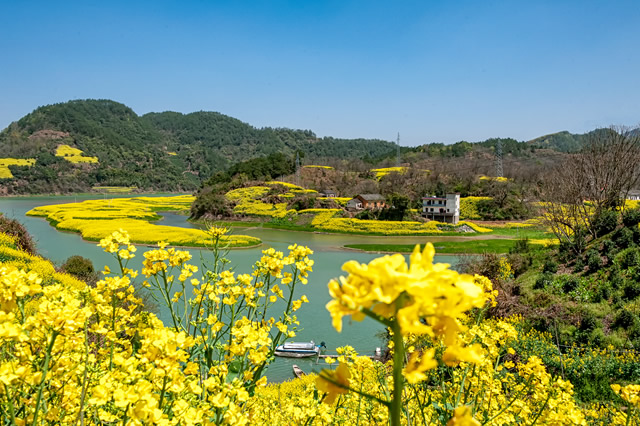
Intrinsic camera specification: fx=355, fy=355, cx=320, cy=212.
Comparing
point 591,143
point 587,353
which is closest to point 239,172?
point 591,143

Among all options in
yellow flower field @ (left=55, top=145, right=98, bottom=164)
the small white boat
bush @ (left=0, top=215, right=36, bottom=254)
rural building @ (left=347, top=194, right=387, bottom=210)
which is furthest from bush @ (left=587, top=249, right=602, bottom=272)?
yellow flower field @ (left=55, top=145, right=98, bottom=164)

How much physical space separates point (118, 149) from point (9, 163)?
3747cm

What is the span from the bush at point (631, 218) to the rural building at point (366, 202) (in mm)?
32640

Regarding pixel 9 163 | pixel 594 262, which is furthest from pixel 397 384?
pixel 9 163

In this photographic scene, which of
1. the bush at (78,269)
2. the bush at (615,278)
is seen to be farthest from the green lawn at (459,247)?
the bush at (78,269)

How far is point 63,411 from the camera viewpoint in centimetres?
184

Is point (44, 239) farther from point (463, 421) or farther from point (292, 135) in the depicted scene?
point (292, 135)

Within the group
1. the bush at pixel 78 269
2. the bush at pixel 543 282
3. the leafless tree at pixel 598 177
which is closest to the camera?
the bush at pixel 78 269

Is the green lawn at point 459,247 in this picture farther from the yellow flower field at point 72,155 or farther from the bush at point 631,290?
the yellow flower field at point 72,155

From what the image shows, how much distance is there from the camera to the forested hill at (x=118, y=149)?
104 meters

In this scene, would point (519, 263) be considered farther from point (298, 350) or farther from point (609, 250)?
point (298, 350)

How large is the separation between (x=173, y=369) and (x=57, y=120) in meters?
181

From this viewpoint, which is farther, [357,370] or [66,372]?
[357,370]

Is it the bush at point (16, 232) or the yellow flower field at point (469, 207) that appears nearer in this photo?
the bush at point (16, 232)
